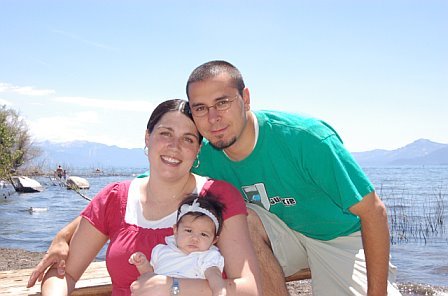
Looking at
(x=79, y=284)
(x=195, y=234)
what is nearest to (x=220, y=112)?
(x=195, y=234)

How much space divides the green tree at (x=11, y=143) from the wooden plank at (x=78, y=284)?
3373 cm

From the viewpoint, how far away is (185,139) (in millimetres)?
2855

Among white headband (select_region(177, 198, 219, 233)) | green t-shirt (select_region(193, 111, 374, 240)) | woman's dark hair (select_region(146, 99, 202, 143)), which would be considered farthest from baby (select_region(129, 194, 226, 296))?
green t-shirt (select_region(193, 111, 374, 240))

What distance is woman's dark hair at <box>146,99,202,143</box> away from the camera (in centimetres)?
288

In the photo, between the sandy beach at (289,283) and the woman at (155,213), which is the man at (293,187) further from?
the sandy beach at (289,283)

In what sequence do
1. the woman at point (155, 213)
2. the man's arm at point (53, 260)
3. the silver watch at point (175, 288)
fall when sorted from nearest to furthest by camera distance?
the silver watch at point (175, 288) < the woman at point (155, 213) < the man's arm at point (53, 260)

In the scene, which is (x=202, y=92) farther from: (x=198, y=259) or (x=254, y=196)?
(x=198, y=259)

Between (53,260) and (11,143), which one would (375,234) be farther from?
(11,143)

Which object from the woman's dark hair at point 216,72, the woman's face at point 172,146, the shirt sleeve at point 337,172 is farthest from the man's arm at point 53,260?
the shirt sleeve at point 337,172

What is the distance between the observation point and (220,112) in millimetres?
3107

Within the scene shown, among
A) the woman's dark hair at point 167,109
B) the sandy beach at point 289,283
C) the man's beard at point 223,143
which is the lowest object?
the sandy beach at point 289,283

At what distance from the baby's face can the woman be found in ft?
0.30

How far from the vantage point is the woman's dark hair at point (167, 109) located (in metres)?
2.88

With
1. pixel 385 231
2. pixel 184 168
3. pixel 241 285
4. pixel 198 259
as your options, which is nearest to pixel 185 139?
pixel 184 168
